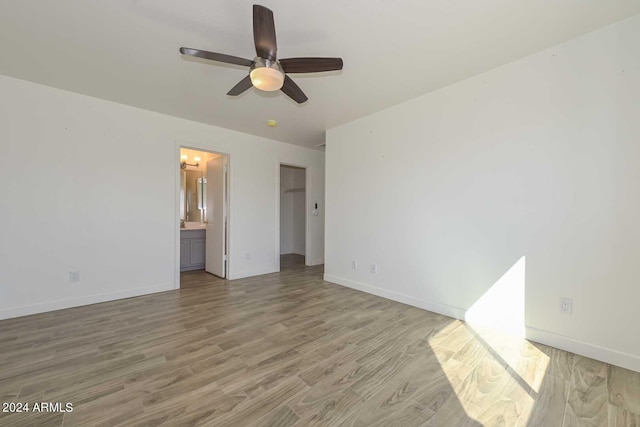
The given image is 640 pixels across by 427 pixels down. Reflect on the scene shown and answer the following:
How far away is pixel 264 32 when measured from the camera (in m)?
1.68

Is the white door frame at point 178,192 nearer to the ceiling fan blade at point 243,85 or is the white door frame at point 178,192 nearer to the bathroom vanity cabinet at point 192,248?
the bathroom vanity cabinet at point 192,248

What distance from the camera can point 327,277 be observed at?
441 centimetres

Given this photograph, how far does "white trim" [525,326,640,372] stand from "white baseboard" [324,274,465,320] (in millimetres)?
623

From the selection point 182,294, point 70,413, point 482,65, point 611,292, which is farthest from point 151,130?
point 611,292

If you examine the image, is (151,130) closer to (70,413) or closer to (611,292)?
(70,413)

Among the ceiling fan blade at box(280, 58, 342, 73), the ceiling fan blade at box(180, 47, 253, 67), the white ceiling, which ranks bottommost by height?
the ceiling fan blade at box(180, 47, 253, 67)

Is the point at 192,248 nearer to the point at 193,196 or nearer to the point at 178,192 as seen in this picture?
the point at 193,196

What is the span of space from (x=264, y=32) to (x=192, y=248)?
448 cm

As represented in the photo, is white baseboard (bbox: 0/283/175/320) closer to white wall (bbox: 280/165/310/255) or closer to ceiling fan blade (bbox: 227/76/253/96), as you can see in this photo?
ceiling fan blade (bbox: 227/76/253/96)

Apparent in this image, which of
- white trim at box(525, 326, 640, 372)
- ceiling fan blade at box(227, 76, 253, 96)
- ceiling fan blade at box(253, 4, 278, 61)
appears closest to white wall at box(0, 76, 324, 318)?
ceiling fan blade at box(227, 76, 253, 96)

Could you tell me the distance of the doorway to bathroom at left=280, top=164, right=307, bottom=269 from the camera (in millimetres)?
7148

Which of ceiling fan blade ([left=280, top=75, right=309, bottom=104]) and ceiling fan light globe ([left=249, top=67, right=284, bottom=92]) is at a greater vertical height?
ceiling fan blade ([left=280, top=75, right=309, bottom=104])

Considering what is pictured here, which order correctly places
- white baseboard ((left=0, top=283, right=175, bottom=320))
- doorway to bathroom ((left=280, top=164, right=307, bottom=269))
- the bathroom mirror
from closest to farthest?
1. white baseboard ((left=0, top=283, right=175, bottom=320))
2. the bathroom mirror
3. doorway to bathroom ((left=280, top=164, right=307, bottom=269))

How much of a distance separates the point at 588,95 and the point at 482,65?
85 centimetres
